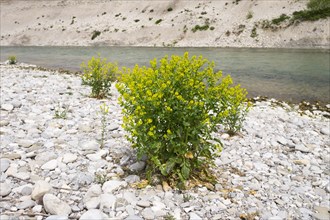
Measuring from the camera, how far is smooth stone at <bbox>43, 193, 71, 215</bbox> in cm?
418

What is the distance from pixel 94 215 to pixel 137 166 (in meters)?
→ 1.72

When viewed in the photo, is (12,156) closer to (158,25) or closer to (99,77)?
(99,77)

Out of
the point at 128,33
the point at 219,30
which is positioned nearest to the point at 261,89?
the point at 219,30

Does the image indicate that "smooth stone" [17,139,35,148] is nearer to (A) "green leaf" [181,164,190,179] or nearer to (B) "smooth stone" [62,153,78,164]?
(B) "smooth stone" [62,153,78,164]

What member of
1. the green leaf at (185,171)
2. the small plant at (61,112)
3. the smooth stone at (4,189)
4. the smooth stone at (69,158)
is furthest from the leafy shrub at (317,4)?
the smooth stone at (4,189)

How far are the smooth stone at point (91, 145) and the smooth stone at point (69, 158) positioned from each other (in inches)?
19.2

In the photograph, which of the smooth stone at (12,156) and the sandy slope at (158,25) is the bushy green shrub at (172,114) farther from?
the sandy slope at (158,25)

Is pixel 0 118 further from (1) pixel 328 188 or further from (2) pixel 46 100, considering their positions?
(1) pixel 328 188

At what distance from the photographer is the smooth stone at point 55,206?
4.18 meters

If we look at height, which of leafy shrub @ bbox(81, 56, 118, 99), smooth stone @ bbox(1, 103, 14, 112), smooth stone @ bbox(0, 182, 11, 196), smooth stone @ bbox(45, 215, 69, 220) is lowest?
smooth stone @ bbox(45, 215, 69, 220)

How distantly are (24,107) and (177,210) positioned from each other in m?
6.61

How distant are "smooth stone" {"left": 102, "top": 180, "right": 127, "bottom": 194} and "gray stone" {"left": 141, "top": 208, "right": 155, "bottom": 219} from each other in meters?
0.76

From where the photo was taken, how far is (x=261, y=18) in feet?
204

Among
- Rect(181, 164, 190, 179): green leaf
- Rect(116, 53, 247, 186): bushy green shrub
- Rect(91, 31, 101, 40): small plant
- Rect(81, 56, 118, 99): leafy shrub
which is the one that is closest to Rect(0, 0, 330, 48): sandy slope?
Rect(91, 31, 101, 40): small plant
